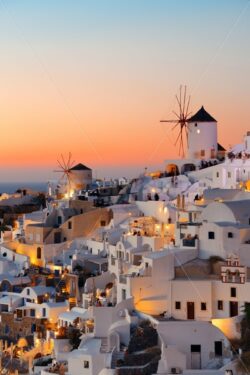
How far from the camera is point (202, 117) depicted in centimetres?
3847

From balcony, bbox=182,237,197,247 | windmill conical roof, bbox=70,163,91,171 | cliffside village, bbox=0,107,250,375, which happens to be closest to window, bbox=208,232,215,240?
cliffside village, bbox=0,107,250,375

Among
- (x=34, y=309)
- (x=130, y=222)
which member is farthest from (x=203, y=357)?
(x=130, y=222)

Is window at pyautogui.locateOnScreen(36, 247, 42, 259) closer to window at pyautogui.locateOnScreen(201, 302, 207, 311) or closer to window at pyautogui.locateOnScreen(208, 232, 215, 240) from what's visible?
window at pyautogui.locateOnScreen(208, 232, 215, 240)

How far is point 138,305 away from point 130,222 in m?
8.02

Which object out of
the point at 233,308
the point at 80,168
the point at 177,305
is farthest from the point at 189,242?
the point at 80,168

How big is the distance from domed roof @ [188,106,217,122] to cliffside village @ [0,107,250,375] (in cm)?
315

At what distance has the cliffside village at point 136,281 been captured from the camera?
19125mm

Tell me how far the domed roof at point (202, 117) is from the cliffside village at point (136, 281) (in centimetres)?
315

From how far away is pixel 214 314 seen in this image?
813 inches

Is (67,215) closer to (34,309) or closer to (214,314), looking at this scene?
(34,309)

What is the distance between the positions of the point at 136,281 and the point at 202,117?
724 inches

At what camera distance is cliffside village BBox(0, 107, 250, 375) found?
19.1 meters

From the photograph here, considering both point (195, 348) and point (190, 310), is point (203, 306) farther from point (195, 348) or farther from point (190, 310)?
point (195, 348)

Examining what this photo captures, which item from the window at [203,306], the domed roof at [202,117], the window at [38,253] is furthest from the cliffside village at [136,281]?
the domed roof at [202,117]
